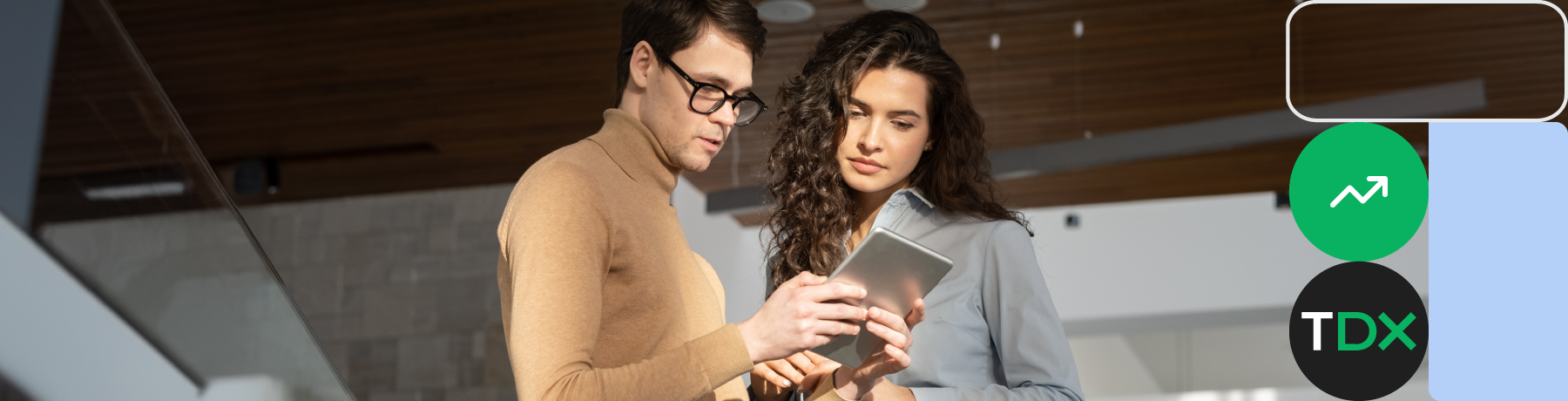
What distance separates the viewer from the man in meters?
1.20

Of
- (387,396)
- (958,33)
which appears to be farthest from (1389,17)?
(387,396)

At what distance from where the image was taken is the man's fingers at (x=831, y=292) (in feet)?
3.96

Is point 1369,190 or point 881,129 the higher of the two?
point 881,129

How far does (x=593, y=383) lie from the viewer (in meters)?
1.19

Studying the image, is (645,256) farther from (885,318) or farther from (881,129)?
(881,129)

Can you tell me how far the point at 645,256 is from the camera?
1.36 m

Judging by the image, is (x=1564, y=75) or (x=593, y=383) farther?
(x=1564, y=75)

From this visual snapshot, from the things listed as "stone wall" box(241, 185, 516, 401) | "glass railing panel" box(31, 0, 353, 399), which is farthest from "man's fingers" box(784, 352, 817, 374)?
"stone wall" box(241, 185, 516, 401)

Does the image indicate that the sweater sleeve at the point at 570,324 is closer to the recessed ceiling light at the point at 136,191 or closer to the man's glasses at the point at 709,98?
the man's glasses at the point at 709,98

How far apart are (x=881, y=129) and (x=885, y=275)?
439 mm

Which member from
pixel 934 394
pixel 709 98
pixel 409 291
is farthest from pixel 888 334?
pixel 409 291

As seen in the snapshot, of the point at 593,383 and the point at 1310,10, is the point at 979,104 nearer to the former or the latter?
the point at 1310,10

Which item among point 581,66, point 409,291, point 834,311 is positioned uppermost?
point 581,66

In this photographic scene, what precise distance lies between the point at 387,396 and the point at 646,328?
4616 mm
